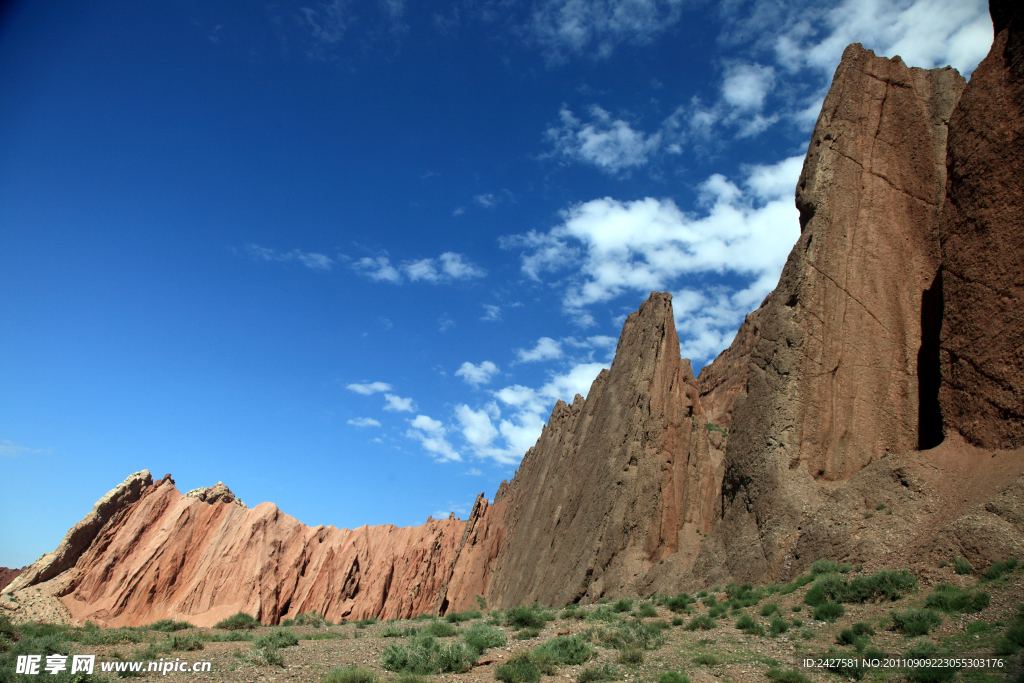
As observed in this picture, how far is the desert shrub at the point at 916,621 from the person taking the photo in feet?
28.8

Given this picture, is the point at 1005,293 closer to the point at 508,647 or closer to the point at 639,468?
the point at 508,647

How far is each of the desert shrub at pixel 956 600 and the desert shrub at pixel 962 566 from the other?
1.97ft

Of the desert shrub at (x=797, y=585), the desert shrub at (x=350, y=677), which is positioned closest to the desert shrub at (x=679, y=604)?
the desert shrub at (x=797, y=585)

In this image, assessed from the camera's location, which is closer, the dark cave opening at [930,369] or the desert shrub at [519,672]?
the desert shrub at [519,672]

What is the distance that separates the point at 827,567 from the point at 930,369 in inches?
317

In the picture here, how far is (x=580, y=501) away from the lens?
105 ft

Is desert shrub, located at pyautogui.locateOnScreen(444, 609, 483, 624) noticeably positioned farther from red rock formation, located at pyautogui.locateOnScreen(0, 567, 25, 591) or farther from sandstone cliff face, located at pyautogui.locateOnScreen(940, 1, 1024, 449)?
red rock formation, located at pyautogui.locateOnScreen(0, 567, 25, 591)

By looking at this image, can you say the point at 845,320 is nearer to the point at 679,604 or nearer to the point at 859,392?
the point at 859,392

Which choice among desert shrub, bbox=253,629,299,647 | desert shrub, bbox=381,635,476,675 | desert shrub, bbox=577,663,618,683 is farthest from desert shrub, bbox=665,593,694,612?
desert shrub, bbox=253,629,299,647

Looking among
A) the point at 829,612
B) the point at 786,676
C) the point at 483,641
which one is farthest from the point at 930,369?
the point at 483,641

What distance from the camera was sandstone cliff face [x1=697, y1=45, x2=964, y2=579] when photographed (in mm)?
17031

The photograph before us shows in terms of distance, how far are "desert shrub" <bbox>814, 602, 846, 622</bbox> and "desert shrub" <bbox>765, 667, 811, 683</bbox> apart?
273cm

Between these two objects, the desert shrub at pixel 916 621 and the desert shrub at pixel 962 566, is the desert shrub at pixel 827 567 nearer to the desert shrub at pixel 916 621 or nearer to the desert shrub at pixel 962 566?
the desert shrub at pixel 962 566

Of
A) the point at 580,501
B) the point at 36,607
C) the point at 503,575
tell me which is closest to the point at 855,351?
the point at 580,501
